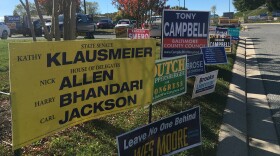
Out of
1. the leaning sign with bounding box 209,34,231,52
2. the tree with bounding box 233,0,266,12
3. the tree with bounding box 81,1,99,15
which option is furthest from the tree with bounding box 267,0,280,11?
the leaning sign with bounding box 209,34,231,52

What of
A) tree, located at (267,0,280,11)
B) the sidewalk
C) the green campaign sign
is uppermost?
tree, located at (267,0,280,11)

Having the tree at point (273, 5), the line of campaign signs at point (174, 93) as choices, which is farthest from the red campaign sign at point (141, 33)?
the tree at point (273, 5)

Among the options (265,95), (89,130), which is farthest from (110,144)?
(265,95)

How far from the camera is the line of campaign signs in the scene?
3.84 metres

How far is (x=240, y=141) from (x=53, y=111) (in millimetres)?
3175

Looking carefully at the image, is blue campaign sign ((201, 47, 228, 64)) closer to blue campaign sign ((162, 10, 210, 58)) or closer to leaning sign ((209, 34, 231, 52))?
blue campaign sign ((162, 10, 210, 58))

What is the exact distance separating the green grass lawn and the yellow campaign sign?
0.86 m

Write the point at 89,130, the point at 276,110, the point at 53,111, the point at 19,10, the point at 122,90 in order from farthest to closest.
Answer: the point at 19,10 < the point at 276,110 < the point at 89,130 < the point at 122,90 < the point at 53,111

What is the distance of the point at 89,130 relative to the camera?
17.6ft

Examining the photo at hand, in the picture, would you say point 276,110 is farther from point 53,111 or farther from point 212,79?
point 53,111

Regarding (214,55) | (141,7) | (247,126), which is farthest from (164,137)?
(141,7)

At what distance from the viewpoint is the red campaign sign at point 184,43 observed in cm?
797

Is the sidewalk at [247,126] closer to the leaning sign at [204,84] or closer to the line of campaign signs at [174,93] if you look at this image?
the leaning sign at [204,84]

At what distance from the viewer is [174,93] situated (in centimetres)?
577
